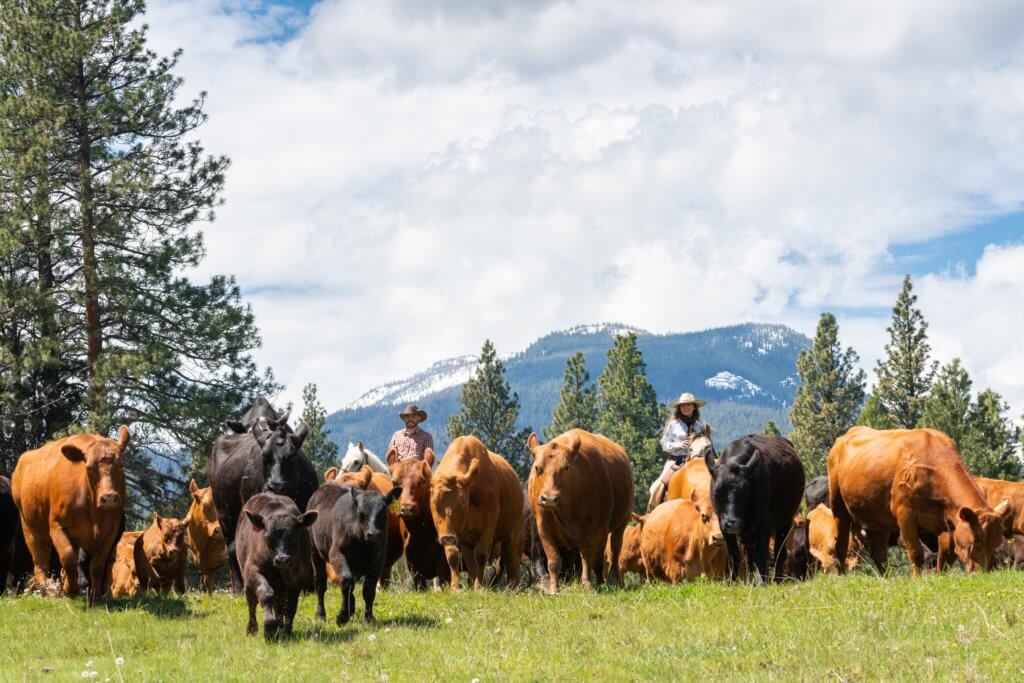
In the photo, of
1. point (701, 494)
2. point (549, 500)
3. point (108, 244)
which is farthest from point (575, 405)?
point (549, 500)

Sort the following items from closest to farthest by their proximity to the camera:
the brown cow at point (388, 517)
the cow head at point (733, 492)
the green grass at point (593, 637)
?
the green grass at point (593, 637)
the cow head at point (733, 492)
the brown cow at point (388, 517)

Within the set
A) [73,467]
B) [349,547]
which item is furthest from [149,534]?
[349,547]

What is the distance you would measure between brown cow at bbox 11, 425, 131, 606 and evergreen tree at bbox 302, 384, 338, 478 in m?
50.7

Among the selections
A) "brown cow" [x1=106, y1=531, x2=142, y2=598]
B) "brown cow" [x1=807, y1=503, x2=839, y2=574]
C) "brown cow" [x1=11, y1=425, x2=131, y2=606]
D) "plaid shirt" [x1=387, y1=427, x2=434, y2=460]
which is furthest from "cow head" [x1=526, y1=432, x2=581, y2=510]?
"brown cow" [x1=106, y1=531, x2=142, y2=598]

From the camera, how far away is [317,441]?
77.6 metres

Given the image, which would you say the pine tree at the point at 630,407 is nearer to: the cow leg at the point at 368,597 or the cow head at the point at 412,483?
the cow head at the point at 412,483

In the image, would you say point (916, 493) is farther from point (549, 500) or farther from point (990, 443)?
point (990, 443)

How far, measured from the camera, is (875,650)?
31.0 feet

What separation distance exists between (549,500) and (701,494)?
105 inches

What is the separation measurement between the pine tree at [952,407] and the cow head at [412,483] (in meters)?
45.2

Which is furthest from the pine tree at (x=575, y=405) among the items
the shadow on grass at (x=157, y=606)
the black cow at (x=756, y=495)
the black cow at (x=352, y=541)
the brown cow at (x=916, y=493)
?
the black cow at (x=352, y=541)

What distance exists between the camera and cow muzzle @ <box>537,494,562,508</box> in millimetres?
15266

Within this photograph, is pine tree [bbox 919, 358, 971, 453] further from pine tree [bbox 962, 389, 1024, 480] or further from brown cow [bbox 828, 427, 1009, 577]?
brown cow [bbox 828, 427, 1009, 577]

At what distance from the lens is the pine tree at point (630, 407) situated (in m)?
76.9
